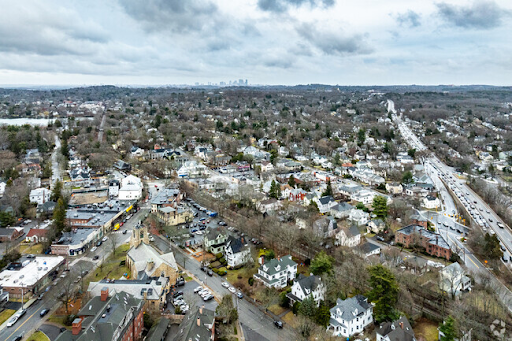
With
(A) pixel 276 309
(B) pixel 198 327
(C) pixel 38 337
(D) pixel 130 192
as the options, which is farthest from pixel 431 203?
(C) pixel 38 337

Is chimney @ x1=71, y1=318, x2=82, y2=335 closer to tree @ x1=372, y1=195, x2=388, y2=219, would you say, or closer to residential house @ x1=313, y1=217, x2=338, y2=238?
residential house @ x1=313, y1=217, x2=338, y2=238

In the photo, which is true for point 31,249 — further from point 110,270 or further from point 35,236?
point 110,270

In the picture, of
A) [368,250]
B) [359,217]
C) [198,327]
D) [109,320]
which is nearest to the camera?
[109,320]

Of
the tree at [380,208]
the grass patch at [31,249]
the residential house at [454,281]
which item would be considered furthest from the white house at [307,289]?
the grass patch at [31,249]

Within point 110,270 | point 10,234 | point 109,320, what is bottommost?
point 110,270

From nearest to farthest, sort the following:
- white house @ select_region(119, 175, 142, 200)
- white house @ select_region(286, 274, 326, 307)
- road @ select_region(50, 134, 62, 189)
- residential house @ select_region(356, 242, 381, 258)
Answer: white house @ select_region(286, 274, 326, 307), residential house @ select_region(356, 242, 381, 258), white house @ select_region(119, 175, 142, 200), road @ select_region(50, 134, 62, 189)

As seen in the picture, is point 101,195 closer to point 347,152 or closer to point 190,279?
point 190,279

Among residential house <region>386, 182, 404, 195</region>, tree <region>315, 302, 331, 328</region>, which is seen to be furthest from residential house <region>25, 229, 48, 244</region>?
residential house <region>386, 182, 404, 195</region>
